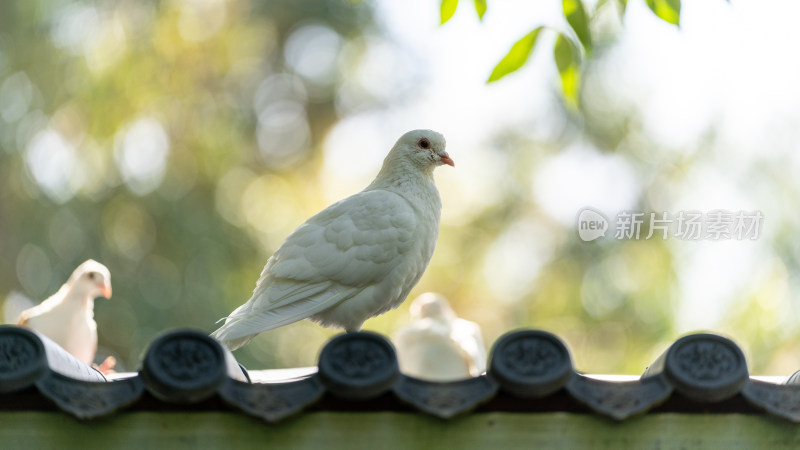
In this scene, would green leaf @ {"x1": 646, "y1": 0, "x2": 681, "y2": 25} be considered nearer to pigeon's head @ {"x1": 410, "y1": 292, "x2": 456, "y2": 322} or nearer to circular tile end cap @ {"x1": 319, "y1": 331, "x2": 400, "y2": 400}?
circular tile end cap @ {"x1": 319, "y1": 331, "x2": 400, "y2": 400}

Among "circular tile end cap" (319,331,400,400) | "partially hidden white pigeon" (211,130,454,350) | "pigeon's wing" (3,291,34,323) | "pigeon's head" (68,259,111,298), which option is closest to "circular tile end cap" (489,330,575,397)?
"circular tile end cap" (319,331,400,400)

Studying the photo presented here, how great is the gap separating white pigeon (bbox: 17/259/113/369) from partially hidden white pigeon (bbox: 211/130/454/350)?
1792mm

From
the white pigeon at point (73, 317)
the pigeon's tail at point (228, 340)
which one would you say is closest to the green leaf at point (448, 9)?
the pigeon's tail at point (228, 340)

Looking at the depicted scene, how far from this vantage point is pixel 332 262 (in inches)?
150

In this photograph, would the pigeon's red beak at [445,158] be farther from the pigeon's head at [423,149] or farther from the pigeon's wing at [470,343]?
the pigeon's wing at [470,343]

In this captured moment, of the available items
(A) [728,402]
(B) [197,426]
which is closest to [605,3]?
(A) [728,402]

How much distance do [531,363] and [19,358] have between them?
123 centimetres

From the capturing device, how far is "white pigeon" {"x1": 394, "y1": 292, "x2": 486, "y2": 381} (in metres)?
6.09

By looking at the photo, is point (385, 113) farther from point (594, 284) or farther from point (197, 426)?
point (197, 426)

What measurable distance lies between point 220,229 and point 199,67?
245 centimetres

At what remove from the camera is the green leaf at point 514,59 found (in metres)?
3.46

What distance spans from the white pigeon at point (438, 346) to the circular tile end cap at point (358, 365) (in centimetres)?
357

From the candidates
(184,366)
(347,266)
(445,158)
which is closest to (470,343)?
(445,158)

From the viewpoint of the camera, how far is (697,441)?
2492mm
